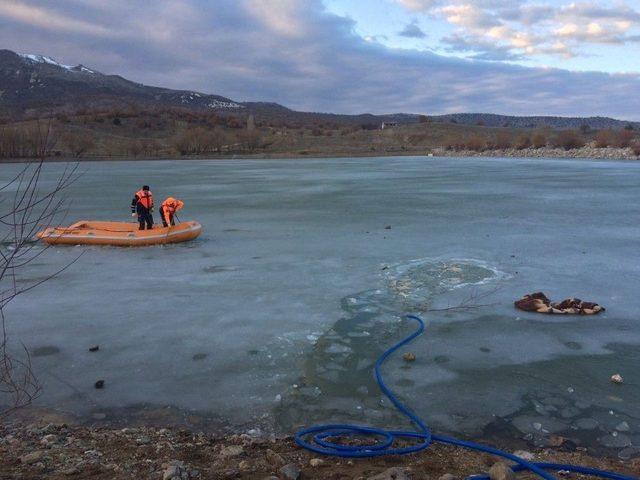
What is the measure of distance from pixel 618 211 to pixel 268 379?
1322cm

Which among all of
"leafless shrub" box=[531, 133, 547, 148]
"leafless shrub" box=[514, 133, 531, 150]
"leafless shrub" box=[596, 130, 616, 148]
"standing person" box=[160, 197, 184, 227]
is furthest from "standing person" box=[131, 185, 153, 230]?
"leafless shrub" box=[514, 133, 531, 150]

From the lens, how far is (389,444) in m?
3.68

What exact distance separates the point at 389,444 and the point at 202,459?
1.17m

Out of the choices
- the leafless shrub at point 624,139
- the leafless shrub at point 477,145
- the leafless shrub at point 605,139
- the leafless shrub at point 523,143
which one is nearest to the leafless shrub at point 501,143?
the leafless shrub at point 523,143

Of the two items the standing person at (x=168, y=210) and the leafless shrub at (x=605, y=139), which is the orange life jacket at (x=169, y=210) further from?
the leafless shrub at (x=605, y=139)

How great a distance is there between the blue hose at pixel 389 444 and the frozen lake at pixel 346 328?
18 centimetres

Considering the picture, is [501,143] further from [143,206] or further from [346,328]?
[346,328]

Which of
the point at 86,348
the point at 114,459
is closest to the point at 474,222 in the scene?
the point at 86,348

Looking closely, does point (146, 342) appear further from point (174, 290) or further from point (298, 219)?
point (298, 219)

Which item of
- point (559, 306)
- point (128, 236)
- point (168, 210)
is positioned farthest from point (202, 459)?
point (168, 210)

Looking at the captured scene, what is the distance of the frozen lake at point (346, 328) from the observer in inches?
171

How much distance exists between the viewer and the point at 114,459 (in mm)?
3447

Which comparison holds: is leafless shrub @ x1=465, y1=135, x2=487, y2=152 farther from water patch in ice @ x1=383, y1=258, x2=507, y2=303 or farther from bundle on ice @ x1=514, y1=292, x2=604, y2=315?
bundle on ice @ x1=514, y1=292, x2=604, y2=315

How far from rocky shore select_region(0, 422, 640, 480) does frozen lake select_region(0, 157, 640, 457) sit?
0.31 metres
